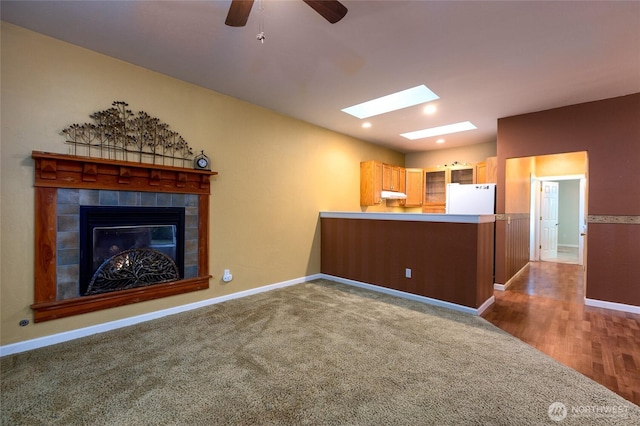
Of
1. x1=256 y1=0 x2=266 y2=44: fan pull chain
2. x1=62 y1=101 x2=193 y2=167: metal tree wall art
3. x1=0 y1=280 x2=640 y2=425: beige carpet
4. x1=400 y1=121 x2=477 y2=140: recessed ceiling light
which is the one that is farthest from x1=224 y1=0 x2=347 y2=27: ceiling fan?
x1=400 y1=121 x2=477 y2=140: recessed ceiling light

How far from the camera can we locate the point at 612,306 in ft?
11.4

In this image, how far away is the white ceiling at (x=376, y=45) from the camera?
204 centimetres

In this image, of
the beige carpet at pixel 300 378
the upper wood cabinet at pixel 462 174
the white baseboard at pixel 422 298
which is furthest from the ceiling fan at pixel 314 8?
the upper wood cabinet at pixel 462 174

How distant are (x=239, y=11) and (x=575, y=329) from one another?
4.15m

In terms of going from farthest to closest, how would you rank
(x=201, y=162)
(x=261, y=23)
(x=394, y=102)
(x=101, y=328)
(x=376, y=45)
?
(x=394, y=102)
(x=201, y=162)
(x=101, y=328)
(x=376, y=45)
(x=261, y=23)

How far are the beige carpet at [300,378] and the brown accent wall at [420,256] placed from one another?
0.54 meters

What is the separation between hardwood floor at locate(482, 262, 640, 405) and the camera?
212 centimetres

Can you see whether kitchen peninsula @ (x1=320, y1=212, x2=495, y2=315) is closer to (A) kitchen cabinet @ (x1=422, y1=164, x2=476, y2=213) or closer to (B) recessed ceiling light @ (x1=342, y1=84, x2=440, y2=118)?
(B) recessed ceiling light @ (x1=342, y1=84, x2=440, y2=118)

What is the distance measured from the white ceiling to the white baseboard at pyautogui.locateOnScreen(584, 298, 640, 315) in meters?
2.57

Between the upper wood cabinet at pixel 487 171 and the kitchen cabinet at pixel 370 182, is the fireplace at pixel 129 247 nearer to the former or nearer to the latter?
the kitchen cabinet at pixel 370 182

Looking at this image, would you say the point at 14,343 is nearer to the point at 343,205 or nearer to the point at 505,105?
the point at 343,205

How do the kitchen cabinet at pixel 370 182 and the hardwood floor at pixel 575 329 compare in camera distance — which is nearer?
the hardwood floor at pixel 575 329

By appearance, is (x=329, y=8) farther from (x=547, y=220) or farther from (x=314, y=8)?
(x=547, y=220)

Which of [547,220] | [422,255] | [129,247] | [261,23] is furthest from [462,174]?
[129,247]
